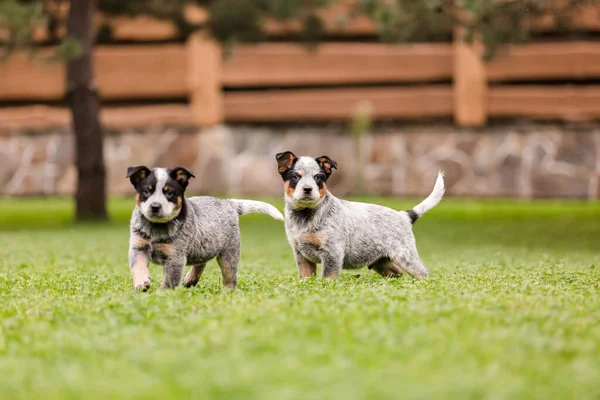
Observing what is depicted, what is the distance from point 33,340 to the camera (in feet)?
16.0

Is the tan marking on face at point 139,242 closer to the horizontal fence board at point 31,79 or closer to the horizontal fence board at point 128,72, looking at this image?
the horizontal fence board at point 128,72

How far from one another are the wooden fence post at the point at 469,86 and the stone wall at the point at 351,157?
0.35m

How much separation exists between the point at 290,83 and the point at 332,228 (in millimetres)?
13238

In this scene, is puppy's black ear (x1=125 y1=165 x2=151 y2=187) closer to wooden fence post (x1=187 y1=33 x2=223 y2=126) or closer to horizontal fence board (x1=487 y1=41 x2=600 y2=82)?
wooden fence post (x1=187 y1=33 x2=223 y2=126)

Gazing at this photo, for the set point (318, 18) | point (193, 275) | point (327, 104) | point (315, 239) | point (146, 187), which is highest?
point (318, 18)

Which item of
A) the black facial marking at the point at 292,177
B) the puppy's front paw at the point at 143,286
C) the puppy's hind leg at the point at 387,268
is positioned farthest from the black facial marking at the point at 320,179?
the puppy's front paw at the point at 143,286

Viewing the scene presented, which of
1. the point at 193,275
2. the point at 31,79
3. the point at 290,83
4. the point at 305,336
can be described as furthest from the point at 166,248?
the point at 31,79

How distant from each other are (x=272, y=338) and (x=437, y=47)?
15896 millimetres

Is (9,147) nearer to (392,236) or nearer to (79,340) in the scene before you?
(392,236)

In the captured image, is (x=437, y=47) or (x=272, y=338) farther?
(x=437, y=47)

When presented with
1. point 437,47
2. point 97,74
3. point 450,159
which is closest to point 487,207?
point 450,159

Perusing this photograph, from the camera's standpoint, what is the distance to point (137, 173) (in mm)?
6430

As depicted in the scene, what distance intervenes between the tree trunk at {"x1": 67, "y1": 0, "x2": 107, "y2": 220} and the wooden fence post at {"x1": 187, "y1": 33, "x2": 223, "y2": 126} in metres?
4.25

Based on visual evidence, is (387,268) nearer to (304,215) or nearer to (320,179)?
(304,215)
